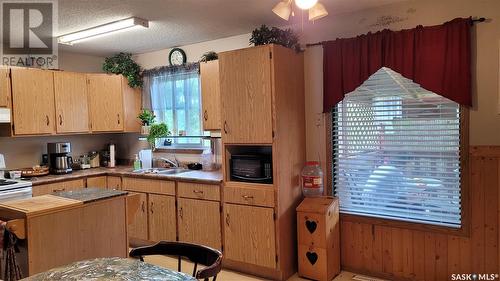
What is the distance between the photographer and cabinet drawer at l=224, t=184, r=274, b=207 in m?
3.21

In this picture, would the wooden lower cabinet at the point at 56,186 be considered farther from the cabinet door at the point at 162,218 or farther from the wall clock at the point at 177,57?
the wall clock at the point at 177,57

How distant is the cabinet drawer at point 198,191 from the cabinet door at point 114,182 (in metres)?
0.97

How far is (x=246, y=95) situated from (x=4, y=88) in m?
2.68

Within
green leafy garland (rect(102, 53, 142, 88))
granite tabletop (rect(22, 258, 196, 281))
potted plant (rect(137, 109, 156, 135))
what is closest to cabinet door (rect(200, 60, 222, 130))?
potted plant (rect(137, 109, 156, 135))

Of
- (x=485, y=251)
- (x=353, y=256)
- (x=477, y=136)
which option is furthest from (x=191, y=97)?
(x=485, y=251)

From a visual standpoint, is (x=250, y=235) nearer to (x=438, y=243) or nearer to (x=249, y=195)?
(x=249, y=195)

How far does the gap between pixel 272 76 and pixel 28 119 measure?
113 inches

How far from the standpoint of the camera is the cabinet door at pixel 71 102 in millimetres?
4230

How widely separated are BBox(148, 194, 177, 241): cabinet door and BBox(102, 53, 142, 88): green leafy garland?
1683mm

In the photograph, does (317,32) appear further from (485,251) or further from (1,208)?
(1,208)

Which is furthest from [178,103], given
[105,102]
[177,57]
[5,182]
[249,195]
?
→ [5,182]

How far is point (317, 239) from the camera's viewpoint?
3.13 meters

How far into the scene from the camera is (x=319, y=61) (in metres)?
3.51

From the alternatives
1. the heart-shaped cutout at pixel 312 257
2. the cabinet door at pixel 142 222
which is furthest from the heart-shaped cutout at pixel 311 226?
the cabinet door at pixel 142 222
